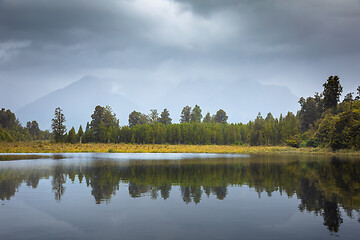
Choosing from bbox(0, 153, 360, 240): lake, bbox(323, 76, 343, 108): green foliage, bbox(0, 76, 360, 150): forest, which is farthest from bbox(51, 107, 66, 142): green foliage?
bbox(323, 76, 343, 108): green foliage

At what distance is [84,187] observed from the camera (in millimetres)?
22438

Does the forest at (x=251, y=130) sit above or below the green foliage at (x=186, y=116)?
below

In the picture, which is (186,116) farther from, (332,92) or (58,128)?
(332,92)

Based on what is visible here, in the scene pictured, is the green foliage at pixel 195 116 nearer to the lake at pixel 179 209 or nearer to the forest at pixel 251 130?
the forest at pixel 251 130

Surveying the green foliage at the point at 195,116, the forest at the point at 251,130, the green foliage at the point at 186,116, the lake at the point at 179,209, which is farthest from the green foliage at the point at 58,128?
the green foliage at the point at 195,116

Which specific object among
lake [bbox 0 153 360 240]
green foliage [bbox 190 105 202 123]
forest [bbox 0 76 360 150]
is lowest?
lake [bbox 0 153 360 240]

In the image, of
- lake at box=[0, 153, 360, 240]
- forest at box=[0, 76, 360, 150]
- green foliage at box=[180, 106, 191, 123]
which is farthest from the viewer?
green foliage at box=[180, 106, 191, 123]

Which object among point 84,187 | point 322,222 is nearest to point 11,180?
point 84,187

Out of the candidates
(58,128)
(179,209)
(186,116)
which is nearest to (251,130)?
(186,116)

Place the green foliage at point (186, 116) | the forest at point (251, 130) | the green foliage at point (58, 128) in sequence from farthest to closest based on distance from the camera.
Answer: the green foliage at point (186, 116) → the green foliage at point (58, 128) → the forest at point (251, 130)

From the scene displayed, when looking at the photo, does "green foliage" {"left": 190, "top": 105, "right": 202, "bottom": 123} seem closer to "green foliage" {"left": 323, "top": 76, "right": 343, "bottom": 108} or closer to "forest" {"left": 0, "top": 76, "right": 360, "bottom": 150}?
"forest" {"left": 0, "top": 76, "right": 360, "bottom": 150}

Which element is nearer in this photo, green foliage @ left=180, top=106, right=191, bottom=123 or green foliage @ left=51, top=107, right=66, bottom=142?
green foliage @ left=51, top=107, right=66, bottom=142

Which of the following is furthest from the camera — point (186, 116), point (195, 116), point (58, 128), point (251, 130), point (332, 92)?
point (186, 116)

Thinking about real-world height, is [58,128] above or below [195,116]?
below
